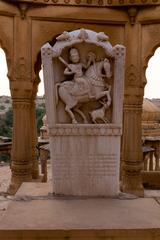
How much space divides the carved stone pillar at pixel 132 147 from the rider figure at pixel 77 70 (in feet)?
13.5

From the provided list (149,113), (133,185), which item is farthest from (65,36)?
(149,113)

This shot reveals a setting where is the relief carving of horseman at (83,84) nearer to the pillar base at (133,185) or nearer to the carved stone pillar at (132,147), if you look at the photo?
the carved stone pillar at (132,147)

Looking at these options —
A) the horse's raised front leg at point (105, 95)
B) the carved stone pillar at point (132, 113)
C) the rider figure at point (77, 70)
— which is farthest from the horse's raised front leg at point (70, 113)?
the carved stone pillar at point (132, 113)

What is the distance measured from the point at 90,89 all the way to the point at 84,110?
242 millimetres

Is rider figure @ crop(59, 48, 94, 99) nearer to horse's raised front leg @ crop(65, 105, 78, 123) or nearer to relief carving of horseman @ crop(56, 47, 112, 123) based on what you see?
relief carving of horseman @ crop(56, 47, 112, 123)

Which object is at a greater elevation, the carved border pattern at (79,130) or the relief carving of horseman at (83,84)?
the relief carving of horseman at (83,84)

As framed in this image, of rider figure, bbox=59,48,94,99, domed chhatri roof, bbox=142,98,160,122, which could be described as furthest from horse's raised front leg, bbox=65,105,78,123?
domed chhatri roof, bbox=142,98,160,122

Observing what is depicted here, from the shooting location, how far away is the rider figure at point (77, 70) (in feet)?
12.2

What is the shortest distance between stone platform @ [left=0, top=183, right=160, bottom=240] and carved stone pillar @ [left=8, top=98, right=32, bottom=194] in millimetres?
3691

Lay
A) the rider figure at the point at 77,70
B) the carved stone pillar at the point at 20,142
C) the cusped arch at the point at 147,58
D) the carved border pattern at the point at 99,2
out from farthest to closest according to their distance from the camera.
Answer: the cusped arch at the point at 147,58
the carved stone pillar at the point at 20,142
the carved border pattern at the point at 99,2
the rider figure at the point at 77,70

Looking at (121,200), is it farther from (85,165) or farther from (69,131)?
(69,131)

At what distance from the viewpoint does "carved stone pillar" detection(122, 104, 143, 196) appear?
7.76 metres

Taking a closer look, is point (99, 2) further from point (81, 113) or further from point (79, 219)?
point (79, 219)

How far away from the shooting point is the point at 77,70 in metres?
3.75
